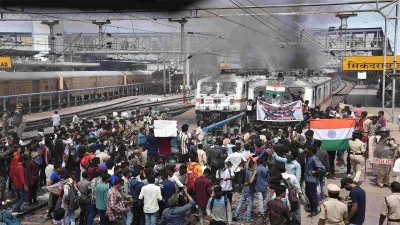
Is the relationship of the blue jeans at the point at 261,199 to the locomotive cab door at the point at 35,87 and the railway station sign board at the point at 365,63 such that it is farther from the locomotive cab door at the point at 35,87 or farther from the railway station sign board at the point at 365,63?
the locomotive cab door at the point at 35,87

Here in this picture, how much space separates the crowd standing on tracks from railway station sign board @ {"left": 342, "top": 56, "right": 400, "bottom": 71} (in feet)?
60.6

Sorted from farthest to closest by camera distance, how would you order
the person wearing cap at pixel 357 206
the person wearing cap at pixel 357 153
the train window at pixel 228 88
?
the train window at pixel 228 88, the person wearing cap at pixel 357 153, the person wearing cap at pixel 357 206

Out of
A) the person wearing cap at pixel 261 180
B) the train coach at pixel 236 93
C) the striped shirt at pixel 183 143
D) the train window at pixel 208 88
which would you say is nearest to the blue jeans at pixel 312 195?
the person wearing cap at pixel 261 180

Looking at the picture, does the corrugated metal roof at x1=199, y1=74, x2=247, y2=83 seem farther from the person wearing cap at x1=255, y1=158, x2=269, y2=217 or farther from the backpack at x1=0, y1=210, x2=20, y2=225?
the backpack at x1=0, y1=210, x2=20, y2=225

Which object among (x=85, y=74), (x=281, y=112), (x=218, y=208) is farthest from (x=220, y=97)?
(x=85, y=74)

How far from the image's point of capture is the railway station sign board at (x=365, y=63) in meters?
28.6

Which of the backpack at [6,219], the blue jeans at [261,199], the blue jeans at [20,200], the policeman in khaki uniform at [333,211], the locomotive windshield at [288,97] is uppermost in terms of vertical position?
the locomotive windshield at [288,97]

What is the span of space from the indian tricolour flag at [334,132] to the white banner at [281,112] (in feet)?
19.3

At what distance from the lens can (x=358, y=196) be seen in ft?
21.2

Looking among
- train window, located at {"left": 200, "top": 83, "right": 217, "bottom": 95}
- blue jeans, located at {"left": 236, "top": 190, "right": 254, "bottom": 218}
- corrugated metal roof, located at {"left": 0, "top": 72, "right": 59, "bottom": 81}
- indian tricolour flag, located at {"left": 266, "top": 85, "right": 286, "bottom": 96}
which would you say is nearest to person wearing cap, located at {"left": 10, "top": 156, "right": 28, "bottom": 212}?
blue jeans, located at {"left": 236, "top": 190, "right": 254, "bottom": 218}

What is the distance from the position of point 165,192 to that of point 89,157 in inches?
97.6

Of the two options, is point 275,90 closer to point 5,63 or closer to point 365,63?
point 365,63

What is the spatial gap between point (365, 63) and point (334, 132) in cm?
2000

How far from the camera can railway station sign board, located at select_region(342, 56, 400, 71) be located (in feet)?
93.8
